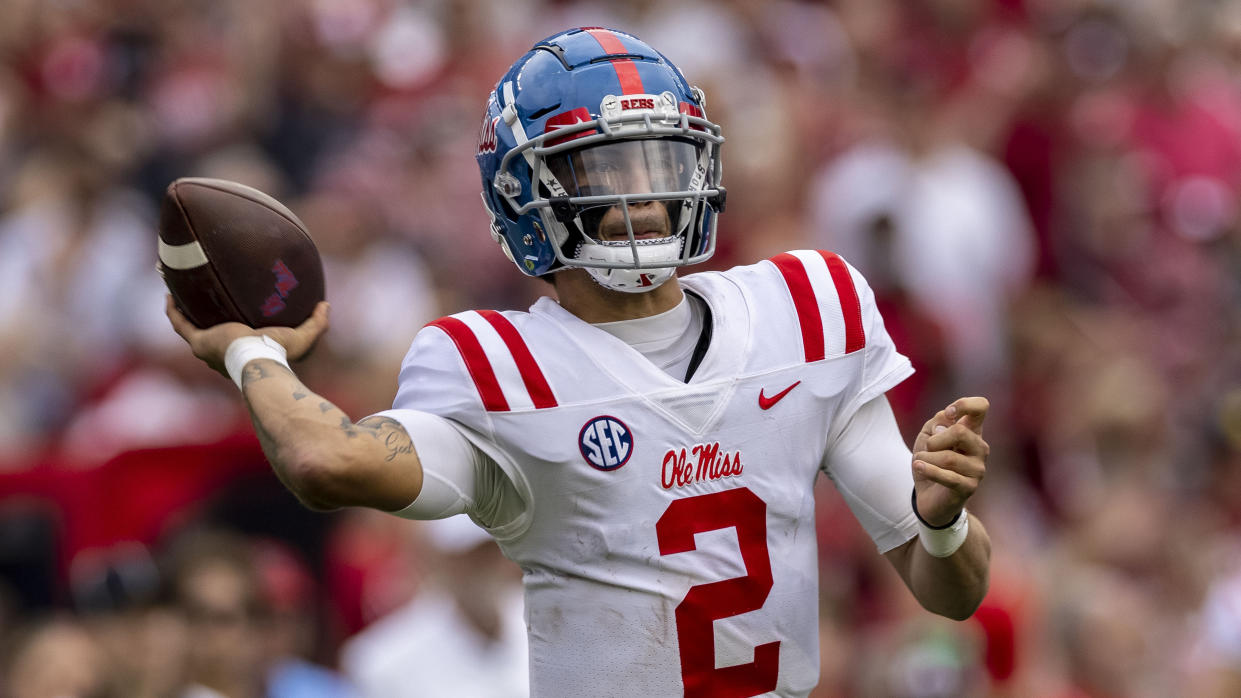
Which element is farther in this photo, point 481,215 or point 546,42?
point 481,215

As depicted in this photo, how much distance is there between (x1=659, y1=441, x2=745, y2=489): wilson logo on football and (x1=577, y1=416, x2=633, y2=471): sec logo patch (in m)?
0.08

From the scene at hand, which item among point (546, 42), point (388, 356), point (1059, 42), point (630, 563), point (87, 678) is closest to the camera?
point (630, 563)

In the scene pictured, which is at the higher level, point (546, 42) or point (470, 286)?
point (546, 42)

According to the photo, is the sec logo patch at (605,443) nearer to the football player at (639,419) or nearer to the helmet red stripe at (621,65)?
the football player at (639,419)

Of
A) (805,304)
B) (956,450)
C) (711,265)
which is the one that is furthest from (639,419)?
(711,265)

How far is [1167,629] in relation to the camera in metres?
5.82

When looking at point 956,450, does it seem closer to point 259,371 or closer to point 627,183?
point 627,183

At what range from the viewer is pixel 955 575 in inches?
121

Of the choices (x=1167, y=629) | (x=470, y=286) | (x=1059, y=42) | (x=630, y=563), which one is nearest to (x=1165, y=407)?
(x=1167, y=629)

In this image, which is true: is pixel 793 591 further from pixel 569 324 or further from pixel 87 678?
pixel 87 678

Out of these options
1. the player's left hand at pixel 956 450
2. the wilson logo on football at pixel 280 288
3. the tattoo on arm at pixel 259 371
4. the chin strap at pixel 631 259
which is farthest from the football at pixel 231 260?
the player's left hand at pixel 956 450

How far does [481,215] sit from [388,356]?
3.33 feet

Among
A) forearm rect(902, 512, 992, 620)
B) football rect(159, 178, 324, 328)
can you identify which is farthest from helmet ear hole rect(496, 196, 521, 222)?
forearm rect(902, 512, 992, 620)

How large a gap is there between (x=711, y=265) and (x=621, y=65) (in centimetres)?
366
